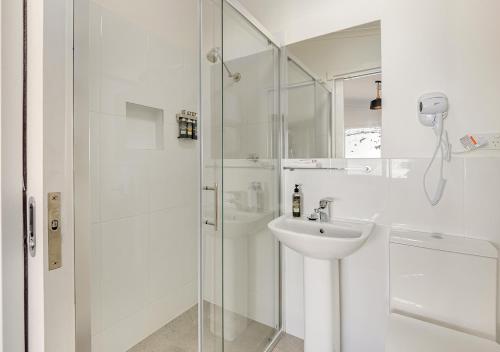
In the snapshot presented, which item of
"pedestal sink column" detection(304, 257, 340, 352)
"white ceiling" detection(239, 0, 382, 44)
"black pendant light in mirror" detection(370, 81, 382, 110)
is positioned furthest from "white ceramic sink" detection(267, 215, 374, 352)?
"white ceiling" detection(239, 0, 382, 44)

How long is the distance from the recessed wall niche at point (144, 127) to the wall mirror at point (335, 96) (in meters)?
0.94

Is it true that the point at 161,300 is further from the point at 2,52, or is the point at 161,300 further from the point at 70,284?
the point at 2,52

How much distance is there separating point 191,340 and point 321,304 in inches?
38.8

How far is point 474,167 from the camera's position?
1.31 metres

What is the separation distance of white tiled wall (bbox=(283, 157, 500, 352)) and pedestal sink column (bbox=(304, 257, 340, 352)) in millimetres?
234

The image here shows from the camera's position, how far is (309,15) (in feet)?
5.86

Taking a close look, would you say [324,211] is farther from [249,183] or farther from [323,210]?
[249,183]

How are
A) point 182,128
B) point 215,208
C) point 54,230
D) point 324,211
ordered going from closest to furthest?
point 54,230, point 215,208, point 324,211, point 182,128

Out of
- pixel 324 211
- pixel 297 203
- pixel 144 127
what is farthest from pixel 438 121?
pixel 144 127

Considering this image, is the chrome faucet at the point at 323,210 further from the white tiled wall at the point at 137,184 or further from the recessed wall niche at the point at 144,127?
the recessed wall niche at the point at 144,127

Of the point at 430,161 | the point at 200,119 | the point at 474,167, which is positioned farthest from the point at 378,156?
the point at 200,119

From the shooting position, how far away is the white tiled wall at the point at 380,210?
130 centimetres

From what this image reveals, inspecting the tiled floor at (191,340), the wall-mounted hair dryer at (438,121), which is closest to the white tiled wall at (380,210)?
the wall-mounted hair dryer at (438,121)

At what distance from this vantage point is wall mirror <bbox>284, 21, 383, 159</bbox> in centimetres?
158
